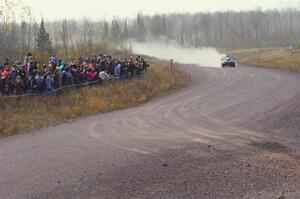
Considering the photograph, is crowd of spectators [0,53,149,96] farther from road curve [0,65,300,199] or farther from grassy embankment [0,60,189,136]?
road curve [0,65,300,199]

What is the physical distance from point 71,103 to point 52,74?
1885mm

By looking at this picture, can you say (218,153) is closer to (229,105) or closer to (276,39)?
(229,105)

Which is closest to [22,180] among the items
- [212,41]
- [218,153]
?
[218,153]

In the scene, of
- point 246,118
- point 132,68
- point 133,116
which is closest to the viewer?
point 246,118

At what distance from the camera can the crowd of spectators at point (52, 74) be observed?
74.7 feet

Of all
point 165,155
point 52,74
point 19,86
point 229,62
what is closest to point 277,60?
point 229,62

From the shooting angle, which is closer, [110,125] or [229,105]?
[110,125]

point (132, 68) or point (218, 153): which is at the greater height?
point (132, 68)

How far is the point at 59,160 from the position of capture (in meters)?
13.8

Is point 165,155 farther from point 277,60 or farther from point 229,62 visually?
point 277,60

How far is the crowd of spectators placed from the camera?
22.8 m

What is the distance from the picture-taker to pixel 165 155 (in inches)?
539

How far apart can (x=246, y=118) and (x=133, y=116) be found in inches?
220

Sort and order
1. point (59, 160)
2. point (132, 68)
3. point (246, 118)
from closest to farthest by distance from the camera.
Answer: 1. point (59, 160)
2. point (246, 118)
3. point (132, 68)
